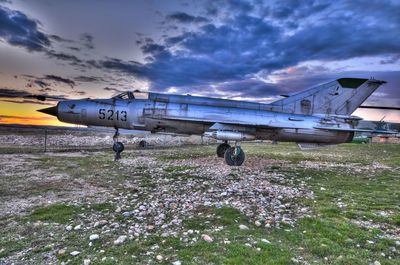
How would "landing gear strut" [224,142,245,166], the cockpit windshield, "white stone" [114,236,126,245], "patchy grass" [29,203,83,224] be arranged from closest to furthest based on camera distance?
1. "white stone" [114,236,126,245]
2. "patchy grass" [29,203,83,224]
3. "landing gear strut" [224,142,245,166]
4. the cockpit windshield

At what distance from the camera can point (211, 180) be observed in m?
11.3

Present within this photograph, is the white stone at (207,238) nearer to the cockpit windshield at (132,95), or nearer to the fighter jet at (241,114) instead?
the fighter jet at (241,114)

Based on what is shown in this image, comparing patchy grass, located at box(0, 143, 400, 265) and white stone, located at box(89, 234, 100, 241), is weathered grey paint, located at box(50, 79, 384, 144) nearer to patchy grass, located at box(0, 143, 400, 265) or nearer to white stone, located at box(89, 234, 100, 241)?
patchy grass, located at box(0, 143, 400, 265)

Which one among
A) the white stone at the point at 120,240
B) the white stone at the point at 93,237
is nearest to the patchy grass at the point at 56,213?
the white stone at the point at 93,237

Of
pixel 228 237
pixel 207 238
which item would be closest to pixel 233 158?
pixel 228 237

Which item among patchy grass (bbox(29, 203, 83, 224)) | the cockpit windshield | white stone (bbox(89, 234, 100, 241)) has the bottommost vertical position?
patchy grass (bbox(29, 203, 83, 224))

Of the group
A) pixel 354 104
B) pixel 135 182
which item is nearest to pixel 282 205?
pixel 135 182

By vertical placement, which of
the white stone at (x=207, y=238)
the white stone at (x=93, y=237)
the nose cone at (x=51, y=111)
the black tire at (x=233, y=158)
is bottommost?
the white stone at (x=93, y=237)

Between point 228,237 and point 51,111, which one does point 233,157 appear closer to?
point 228,237

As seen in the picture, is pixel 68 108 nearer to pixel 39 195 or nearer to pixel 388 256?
pixel 39 195

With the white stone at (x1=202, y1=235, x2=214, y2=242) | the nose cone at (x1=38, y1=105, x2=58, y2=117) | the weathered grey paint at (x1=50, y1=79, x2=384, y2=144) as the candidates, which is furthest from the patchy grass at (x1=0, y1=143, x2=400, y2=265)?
the nose cone at (x1=38, y1=105, x2=58, y2=117)

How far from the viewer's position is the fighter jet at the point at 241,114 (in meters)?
16.3

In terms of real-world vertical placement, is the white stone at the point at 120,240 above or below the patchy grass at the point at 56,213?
above

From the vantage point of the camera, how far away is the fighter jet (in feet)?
53.6
